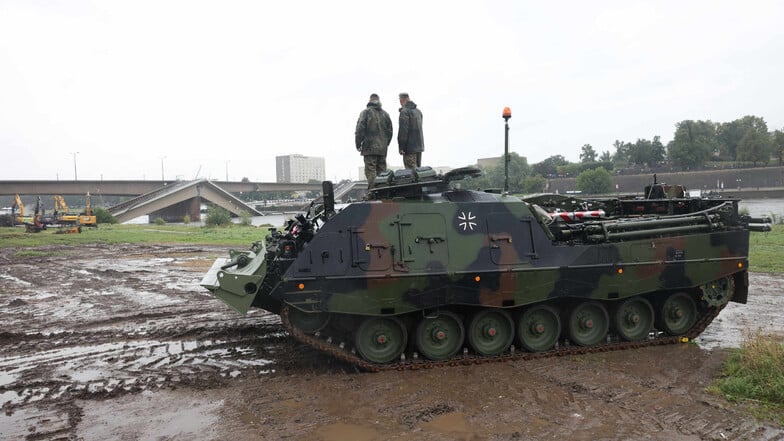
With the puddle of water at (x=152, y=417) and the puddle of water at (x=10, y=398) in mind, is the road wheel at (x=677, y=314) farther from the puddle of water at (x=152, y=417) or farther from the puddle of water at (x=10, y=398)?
the puddle of water at (x=10, y=398)

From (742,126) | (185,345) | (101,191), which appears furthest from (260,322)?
(742,126)

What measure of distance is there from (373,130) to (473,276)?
3975 mm

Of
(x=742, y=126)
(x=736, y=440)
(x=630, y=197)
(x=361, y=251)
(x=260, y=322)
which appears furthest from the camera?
(x=742, y=126)

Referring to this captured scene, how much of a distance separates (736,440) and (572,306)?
10.1 ft

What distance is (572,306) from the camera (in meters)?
8.25

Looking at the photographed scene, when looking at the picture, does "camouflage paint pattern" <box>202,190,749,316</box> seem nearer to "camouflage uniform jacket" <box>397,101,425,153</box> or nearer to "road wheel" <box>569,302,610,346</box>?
"road wheel" <box>569,302,610,346</box>

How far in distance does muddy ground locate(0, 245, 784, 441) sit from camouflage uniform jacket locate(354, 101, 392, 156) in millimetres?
3763

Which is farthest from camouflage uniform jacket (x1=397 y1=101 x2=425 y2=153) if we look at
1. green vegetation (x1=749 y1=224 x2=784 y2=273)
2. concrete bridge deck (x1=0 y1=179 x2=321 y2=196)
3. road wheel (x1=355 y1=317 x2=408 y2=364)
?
concrete bridge deck (x1=0 y1=179 x2=321 y2=196)

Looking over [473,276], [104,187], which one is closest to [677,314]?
[473,276]

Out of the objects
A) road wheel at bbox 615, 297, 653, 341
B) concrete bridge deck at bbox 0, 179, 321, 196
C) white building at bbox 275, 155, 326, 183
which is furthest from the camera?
white building at bbox 275, 155, 326, 183

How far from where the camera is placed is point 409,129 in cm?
1055

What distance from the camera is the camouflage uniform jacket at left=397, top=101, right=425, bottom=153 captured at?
34.4ft

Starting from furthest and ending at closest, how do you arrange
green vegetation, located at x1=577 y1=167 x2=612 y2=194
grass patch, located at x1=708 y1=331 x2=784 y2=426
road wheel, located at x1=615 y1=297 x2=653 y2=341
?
green vegetation, located at x1=577 y1=167 x2=612 y2=194
road wheel, located at x1=615 y1=297 x2=653 y2=341
grass patch, located at x1=708 y1=331 x2=784 y2=426

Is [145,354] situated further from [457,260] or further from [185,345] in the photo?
[457,260]
